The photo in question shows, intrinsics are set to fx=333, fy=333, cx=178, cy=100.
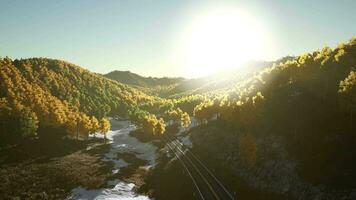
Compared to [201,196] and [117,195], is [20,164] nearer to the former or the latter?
[117,195]

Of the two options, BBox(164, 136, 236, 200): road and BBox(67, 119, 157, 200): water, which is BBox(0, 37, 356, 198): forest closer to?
BBox(164, 136, 236, 200): road

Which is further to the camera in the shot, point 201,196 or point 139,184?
point 139,184

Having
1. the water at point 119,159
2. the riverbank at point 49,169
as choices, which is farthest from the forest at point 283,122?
the water at point 119,159

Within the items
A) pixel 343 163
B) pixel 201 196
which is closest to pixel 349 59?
pixel 343 163

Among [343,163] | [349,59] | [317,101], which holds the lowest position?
[343,163]

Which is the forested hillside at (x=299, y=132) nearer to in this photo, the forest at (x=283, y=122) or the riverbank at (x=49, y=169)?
the forest at (x=283, y=122)
